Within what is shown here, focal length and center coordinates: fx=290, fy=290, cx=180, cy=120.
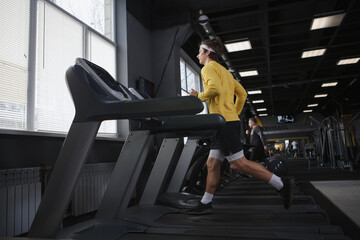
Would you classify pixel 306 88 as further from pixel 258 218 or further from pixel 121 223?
pixel 121 223

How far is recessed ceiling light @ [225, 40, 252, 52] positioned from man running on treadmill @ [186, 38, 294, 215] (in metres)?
4.16

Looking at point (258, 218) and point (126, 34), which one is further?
point (126, 34)

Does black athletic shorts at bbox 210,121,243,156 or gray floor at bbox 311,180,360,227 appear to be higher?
black athletic shorts at bbox 210,121,243,156

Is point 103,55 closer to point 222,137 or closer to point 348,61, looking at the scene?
point 222,137

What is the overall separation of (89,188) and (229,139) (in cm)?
143

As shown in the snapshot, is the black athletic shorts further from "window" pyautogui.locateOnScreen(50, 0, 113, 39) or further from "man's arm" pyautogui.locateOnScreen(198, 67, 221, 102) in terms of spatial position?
"window" pyautogui.locateOnScreen(50, 0, 113, 39)

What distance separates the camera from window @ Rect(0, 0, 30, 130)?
2.22m

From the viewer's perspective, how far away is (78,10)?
330cm

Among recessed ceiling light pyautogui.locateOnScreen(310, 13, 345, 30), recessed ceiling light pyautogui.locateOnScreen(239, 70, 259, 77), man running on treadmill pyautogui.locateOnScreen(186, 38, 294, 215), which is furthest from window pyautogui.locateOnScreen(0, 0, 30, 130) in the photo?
recessed ceiling light pyautogui.locateOnScreen(239, 70, 259, 77)

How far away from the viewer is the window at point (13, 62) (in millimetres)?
2217

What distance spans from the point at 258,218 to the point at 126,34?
2.96m

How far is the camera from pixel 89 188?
2730mm

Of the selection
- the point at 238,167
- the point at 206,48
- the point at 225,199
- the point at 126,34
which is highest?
the point at 126,34

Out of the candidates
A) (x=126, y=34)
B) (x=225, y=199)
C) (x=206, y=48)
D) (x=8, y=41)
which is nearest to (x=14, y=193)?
(x=8, y=41)
